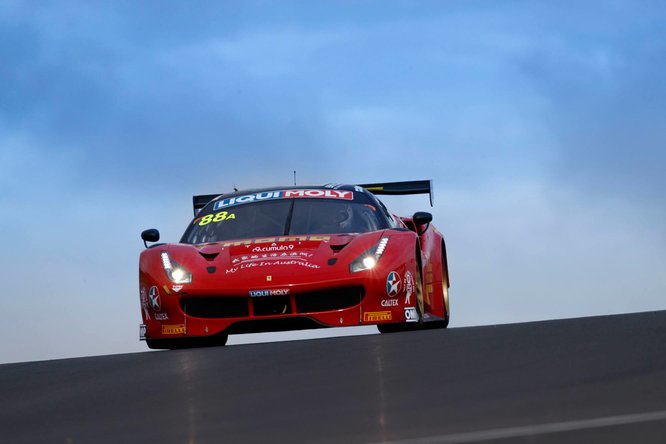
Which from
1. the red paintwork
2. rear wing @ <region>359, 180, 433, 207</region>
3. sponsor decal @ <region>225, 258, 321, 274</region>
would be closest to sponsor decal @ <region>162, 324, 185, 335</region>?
the red paintwork

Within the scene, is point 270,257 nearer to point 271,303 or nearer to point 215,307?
point 271,303

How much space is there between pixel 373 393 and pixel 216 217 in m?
6.87

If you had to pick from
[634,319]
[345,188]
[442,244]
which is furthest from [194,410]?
[442,244]

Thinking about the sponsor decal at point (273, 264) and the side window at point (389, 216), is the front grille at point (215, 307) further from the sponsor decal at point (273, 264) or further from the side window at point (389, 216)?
the side window at point (389, 216)

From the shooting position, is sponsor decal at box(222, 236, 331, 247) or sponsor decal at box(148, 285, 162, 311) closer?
sponsor decal at box(148, 285, 162, 311)

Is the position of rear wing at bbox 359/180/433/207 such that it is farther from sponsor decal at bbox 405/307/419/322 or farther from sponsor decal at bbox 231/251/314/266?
sponsor decal at bbox 231/251/314/266

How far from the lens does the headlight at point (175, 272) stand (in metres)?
9.70

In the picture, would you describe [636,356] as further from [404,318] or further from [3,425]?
[404,318]

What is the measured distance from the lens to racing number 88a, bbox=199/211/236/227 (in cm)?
1125

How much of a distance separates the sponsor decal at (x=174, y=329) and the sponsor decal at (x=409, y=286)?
5.52 feet

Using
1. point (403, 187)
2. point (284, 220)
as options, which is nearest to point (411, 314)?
point (284, 220)

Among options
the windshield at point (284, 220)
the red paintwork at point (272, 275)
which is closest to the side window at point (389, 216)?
the windshield at point (284, 220)

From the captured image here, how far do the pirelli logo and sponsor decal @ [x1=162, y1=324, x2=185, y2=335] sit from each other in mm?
1356

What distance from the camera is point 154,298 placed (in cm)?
988
